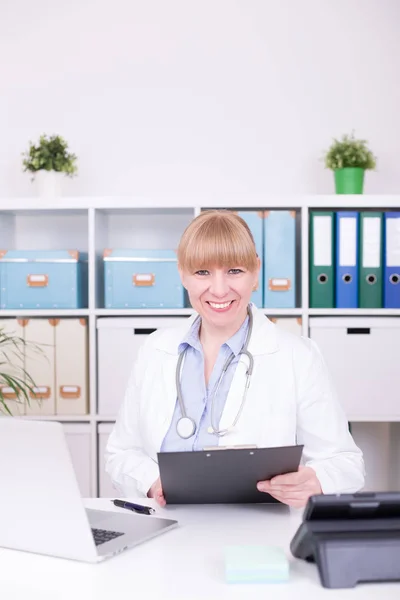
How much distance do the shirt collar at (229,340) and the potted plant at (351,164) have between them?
1.36 metres

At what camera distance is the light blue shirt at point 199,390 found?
1806 mm

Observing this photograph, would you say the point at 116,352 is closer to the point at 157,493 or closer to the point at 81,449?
the point at 81,449

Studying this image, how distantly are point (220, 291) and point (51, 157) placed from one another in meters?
1.59

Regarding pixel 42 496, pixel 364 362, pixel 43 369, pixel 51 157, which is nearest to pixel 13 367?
pixel 43 369

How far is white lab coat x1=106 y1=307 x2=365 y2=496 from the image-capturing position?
1772 millimetres

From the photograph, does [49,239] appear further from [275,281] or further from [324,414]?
[324,414]

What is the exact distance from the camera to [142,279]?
3.10 metres

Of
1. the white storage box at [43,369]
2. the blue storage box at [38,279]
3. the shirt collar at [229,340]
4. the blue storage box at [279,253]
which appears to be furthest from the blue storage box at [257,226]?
the shirt collar at [229,340]

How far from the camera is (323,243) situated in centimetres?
306

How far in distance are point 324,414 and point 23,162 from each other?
6.26 ft

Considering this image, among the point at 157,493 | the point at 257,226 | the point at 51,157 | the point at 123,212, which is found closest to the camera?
the point at 157,493

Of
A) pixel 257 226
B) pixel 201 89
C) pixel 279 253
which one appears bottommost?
pixel 279 253

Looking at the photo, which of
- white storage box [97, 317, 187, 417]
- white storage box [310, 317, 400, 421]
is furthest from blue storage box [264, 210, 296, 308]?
white storage box [97, 317, 187, 417]

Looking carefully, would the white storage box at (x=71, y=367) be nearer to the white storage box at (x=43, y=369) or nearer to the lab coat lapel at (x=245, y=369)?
the white storage box at (x=43, y=369)
